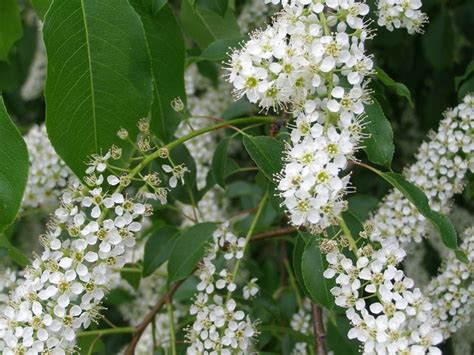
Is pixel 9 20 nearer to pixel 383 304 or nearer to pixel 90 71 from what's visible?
pixel 90 71

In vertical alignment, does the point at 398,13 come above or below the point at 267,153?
above

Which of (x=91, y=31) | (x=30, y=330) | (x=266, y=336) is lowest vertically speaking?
(x=266, y=336)

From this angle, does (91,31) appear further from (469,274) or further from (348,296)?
(469,274)

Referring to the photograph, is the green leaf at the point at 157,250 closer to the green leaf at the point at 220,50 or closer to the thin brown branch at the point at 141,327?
the thin brown branch at the point at 141,327

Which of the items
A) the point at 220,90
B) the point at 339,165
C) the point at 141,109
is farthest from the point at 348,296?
the point at 220,90

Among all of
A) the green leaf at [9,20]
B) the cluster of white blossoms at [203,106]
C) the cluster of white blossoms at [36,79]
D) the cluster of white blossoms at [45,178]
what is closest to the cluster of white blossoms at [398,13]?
the green leaf at [9,20]

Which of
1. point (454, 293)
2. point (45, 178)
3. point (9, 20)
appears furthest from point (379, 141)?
point (45, 178)
